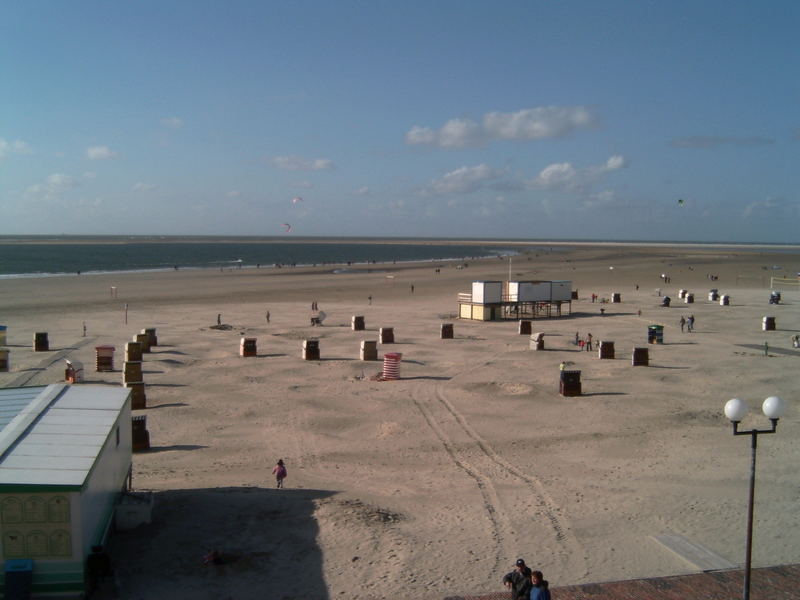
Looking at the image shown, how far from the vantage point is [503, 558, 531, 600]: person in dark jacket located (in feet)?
30.2

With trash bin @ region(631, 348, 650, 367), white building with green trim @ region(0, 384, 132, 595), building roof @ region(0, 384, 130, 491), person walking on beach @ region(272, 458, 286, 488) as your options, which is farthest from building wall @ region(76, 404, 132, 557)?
trash bin @ region(631, 348, 650, 367)

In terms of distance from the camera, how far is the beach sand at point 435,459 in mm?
11234

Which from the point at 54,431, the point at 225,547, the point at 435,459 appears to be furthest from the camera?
the point at 435,459

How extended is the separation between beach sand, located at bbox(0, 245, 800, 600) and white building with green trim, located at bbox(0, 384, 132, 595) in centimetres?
101

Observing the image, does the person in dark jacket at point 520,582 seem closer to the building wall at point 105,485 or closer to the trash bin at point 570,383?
the building wall at point 105,485

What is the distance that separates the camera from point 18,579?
30.6 feet

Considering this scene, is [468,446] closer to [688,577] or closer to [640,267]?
[688,577]

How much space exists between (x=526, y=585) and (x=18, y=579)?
7052mm

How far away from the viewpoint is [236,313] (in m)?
47.3

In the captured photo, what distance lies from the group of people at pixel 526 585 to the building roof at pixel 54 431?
20.8 feet

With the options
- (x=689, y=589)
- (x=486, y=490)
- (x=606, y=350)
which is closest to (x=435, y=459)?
(x=486, y=490)

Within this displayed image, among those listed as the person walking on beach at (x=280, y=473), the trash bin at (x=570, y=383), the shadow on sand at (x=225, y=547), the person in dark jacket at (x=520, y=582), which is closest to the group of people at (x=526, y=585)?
the person in dark jacket at (x=520, y=582)

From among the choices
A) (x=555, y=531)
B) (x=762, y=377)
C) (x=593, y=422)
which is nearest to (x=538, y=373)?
(x=593, y=422)

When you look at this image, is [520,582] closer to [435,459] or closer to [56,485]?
[56,485]
